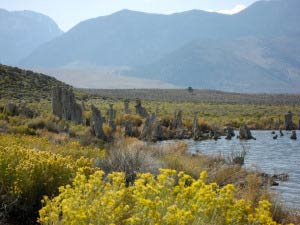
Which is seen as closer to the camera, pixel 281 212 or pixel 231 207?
pixel 231 207

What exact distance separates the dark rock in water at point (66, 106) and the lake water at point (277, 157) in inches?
267

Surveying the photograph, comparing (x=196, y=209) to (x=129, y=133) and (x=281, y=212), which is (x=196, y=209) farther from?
(x=129, y=133)

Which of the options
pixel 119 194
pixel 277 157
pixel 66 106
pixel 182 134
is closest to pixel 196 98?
pixel 182 134

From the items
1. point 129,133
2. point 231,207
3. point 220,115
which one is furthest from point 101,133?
point 220,115

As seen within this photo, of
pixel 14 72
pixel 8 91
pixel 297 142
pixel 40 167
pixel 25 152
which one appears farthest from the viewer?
pixel 14 72

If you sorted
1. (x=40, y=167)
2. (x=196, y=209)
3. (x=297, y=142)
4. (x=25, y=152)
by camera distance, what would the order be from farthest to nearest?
(x=297, y=142), (x=25, y=152), (x=40, y=167), (x=196, y=209)

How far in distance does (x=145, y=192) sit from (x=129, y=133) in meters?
23.1

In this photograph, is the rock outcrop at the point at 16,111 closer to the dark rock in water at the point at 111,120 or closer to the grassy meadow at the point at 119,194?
the dark rock in water at the point at 111,120

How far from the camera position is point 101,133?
22641 mm

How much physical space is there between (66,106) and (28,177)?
2118cm

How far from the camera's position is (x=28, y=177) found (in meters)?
7.88

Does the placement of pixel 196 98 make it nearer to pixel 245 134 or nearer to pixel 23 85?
pixel 23 85

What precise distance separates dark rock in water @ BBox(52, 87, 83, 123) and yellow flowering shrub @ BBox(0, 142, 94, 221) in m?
19.6

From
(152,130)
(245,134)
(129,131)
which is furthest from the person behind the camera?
(245,134)
